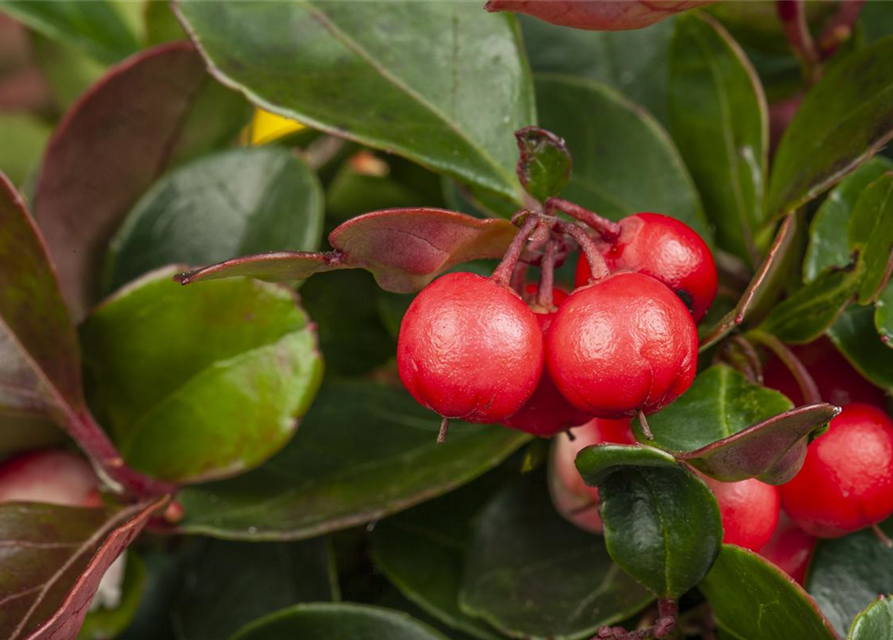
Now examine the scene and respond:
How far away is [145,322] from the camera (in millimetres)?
811

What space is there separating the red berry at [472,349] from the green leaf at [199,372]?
0.27m

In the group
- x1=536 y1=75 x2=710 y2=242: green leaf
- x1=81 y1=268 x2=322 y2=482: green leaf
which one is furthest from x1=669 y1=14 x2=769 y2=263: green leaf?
x1=81 y1=268 x2=322 y2=482: green leaf

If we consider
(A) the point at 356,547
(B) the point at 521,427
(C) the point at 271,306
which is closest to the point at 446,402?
(B) the point at 521,427

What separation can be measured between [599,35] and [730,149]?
19cm

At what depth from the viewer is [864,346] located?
65cm

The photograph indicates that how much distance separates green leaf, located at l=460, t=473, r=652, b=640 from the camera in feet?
2.41

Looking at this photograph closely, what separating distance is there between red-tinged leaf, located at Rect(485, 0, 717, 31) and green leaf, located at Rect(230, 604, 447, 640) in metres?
0.46

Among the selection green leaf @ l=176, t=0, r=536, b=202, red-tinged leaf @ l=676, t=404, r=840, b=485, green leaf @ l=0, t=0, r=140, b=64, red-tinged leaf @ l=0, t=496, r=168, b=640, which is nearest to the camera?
red-tinged leaf @ l=676, t=404, r=840, b=485

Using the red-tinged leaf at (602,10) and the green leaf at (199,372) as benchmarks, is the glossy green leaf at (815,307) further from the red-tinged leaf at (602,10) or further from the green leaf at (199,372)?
the green leaf at (199,372)

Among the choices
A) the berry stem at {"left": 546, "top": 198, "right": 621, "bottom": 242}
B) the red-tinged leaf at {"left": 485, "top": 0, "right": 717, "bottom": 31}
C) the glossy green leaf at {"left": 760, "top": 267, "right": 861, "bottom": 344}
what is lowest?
the glossy green leaf at {"left": 760, "top": 267, "right": 861, "bottom": 344}

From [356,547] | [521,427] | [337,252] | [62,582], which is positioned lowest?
[356,547]

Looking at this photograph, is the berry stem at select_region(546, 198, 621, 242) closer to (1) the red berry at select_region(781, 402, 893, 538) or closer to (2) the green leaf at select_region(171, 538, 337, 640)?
(1) the red berry at select_region(781, 402, 893, 538)

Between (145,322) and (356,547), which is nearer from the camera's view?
(145,322)

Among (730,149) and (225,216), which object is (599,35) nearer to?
(730,149)
